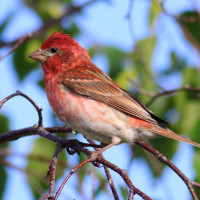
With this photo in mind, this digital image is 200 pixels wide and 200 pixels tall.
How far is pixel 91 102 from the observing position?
6105 mm

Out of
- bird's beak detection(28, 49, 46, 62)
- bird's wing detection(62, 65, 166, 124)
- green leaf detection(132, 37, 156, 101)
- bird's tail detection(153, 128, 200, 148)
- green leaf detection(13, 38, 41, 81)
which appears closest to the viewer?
bird's tail detection(153, 128, 200, 148)

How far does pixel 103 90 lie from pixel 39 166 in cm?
140

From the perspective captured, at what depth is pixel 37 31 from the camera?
290 inches

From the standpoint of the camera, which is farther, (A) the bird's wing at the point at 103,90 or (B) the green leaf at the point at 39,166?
(B) the green leaf at the point at 39,166

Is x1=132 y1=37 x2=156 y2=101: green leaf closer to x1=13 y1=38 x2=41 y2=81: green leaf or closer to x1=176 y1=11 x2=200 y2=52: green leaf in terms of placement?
x1=176 y1=11 x2=200 y2=52: green leaf

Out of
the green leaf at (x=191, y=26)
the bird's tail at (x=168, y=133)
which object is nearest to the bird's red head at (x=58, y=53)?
the green leaf at (x=191, y=26)

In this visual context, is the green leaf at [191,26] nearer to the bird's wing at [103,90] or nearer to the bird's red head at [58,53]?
the bird's wing at [103,90]

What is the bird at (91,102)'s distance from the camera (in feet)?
19.1

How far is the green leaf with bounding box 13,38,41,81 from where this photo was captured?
22.9 ft

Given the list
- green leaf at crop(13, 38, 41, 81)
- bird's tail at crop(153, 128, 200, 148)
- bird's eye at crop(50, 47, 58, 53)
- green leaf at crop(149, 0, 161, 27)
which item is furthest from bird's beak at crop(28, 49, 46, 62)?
bird's tail at crop(153, 128, 200, 148)

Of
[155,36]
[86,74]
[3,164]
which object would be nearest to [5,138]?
[3,164]

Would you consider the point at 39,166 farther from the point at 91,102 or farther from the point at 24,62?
the point at 24,62

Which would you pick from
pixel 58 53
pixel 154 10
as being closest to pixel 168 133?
pixel 154 10

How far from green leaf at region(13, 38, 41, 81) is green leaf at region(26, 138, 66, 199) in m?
1.03
